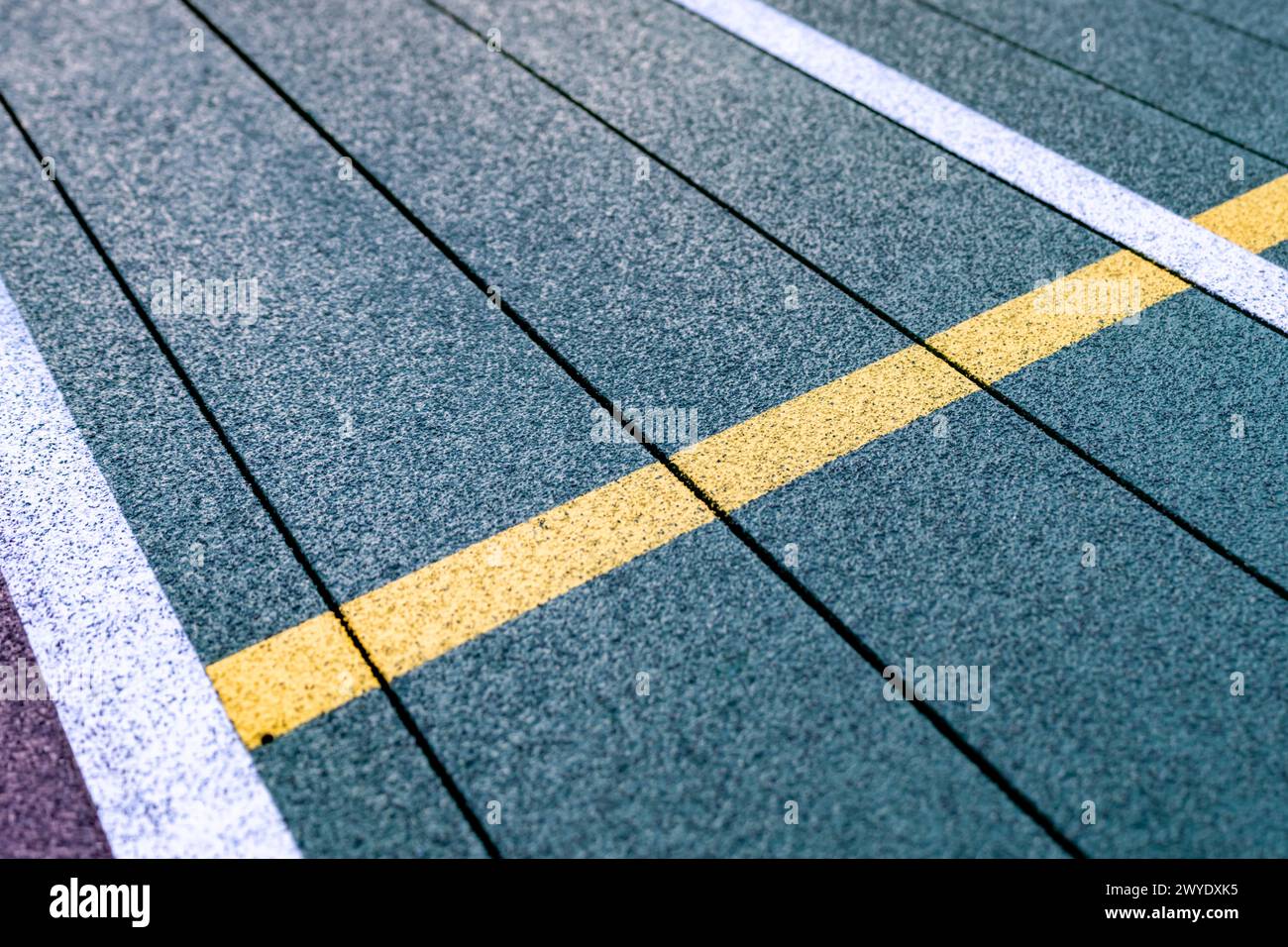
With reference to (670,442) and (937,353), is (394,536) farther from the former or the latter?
(937,353)

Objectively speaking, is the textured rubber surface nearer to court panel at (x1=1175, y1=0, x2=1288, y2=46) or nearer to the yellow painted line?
the yellow painted line

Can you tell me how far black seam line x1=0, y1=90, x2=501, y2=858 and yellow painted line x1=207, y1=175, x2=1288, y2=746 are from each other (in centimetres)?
3

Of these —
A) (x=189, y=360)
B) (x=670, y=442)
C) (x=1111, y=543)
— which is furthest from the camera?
(x=189, y=360)

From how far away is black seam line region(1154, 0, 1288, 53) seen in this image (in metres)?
4.05

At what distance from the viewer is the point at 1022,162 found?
335 centimetres

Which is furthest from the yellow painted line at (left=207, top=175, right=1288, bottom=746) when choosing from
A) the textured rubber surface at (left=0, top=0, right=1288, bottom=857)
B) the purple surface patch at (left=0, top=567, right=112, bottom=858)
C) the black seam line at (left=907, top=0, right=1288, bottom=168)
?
the black seam line at (left=907, top=0, right=1288, bottom=168)

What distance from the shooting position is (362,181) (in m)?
3.28

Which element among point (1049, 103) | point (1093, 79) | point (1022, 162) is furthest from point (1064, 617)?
point (1093, 79)

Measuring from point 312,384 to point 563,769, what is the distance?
4.18 feet

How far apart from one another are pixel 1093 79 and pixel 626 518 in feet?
9.02

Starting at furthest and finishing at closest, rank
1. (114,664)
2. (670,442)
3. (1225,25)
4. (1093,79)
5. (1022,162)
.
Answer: (1225,25), (1093,79), (1022,162), (670,442), (114,664)

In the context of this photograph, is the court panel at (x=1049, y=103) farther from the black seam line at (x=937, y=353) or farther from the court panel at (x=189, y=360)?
the court panel at (x=189, y=360)

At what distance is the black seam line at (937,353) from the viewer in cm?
222
